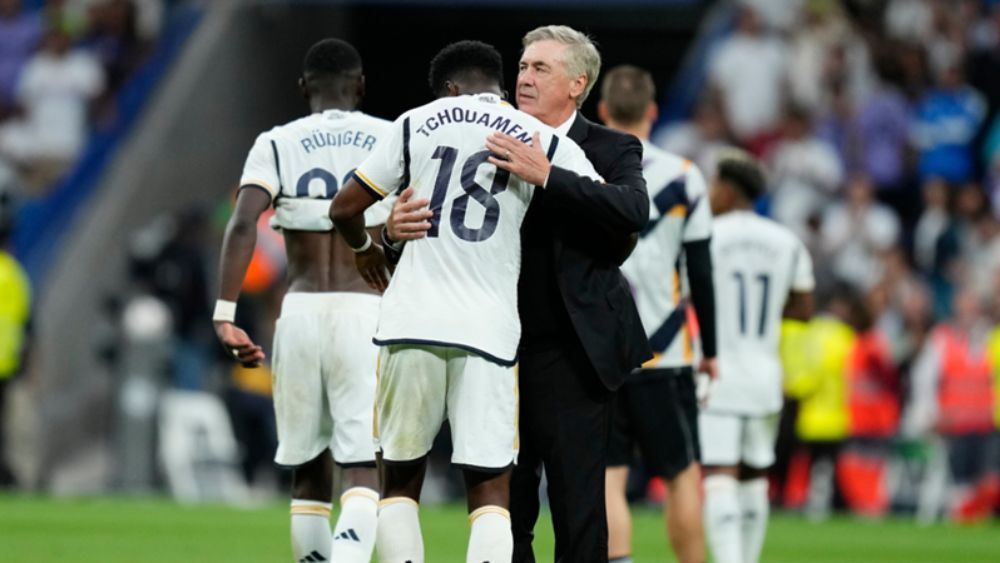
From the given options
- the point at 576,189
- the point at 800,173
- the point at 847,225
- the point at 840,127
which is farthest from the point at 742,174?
the point at 840,127

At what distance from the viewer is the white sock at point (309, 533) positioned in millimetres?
8938

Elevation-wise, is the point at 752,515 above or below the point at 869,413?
above

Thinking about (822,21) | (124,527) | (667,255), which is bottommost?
(124,527)

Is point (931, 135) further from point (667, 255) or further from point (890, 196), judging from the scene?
point (667, 255)

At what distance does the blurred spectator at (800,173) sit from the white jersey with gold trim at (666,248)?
9794 millimetres

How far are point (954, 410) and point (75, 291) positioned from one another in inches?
376

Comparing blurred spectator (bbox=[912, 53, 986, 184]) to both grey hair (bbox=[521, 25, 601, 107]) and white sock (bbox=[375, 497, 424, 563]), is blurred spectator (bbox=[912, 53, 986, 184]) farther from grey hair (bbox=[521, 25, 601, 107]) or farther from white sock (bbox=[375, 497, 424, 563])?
white sock (bbox=[375, 497, 424, 563])

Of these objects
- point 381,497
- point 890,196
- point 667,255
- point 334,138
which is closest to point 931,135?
point 890,196

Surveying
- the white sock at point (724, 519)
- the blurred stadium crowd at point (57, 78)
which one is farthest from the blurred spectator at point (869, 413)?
the blurred stadium crowd at point (57, 78)

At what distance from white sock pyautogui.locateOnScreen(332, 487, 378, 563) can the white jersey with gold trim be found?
1.95m

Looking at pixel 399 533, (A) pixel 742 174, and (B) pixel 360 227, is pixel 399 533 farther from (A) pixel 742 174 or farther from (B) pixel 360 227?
(A) pixel 742 174

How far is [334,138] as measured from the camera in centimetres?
895

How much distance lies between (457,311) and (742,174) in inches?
178

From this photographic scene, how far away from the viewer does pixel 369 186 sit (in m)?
7.48
